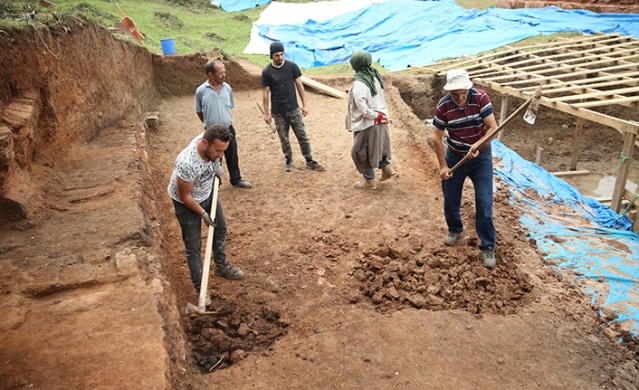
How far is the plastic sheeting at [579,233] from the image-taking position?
15.1ft

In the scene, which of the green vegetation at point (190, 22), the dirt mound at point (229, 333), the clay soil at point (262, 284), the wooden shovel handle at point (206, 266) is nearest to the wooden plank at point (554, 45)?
the green vegetation at point (190, 22)

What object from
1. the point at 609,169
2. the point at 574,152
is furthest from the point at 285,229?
the point at 609,169

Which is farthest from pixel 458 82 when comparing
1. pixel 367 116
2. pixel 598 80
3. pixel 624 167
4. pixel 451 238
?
pixel 598 80

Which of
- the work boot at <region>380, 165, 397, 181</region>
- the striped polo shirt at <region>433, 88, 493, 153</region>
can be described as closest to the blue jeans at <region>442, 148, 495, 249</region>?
the striped polo shirt at <region>433, 88, 493, 153</region>

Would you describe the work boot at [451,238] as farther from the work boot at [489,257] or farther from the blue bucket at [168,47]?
the blue bucket at [168,47]

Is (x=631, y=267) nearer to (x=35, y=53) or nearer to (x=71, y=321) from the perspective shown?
(x=71, y=321)

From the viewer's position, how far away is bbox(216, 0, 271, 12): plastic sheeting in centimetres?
2122

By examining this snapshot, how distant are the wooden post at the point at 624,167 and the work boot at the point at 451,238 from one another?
140 inches

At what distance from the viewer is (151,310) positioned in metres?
3.53

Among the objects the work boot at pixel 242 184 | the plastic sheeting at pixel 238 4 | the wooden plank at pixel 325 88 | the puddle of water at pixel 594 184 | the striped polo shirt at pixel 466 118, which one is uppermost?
the plastic sheeting at pixel 238 4

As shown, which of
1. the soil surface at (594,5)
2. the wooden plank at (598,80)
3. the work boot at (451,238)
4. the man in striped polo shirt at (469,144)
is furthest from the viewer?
the soil surface at (594,5)

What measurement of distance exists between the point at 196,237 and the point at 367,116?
272cm

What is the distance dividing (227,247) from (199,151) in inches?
70.8

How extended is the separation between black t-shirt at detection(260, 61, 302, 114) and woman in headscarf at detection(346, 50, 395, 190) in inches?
40.2
